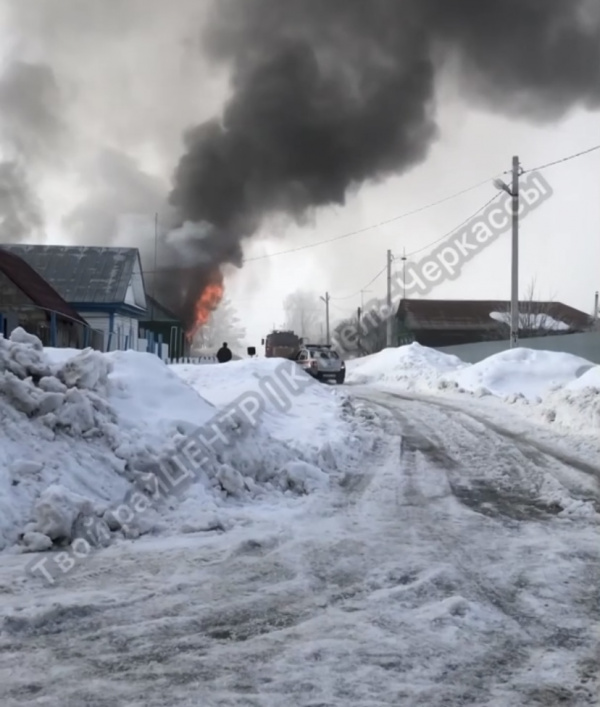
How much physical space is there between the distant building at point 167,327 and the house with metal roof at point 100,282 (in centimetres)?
390

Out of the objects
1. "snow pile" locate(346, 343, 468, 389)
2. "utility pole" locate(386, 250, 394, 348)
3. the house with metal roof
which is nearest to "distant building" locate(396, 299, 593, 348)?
"utility pole" locate(386, 250, 394, 348)

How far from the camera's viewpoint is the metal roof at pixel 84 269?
26531mm

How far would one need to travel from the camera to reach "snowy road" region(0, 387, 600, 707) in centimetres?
284

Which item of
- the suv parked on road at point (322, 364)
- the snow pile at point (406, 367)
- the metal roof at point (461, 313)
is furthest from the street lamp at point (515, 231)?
the metal roof at point (461, 313)

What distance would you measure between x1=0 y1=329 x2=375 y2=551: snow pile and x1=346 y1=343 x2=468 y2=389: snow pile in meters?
16.5

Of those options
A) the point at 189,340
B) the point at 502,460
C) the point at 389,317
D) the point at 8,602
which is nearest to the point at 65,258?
the point at 189,340

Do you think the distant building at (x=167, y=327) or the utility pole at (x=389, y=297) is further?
the utility pole at (x=389, y=297)

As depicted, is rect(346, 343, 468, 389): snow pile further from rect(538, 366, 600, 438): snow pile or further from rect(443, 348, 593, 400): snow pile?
rect(538, 366, 600, 438): snow pile

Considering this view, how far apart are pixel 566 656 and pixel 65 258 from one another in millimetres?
28391

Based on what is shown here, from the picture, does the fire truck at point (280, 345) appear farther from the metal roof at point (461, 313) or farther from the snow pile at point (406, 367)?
the metal roof at point (461, 313)

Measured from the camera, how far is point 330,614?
363 cm

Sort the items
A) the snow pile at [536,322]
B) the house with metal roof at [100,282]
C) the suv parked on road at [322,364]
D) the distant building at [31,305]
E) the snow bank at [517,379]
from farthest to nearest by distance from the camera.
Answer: the snow pile at [536,322]
the house with metal roof at [100,282]
the suv parked on road at [322,364]
the distant building at [31,305]
the snow bank at [517,379]

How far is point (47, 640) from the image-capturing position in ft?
10.9

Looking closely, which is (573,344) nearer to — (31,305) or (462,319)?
(31,305)
